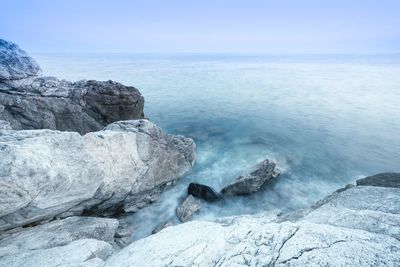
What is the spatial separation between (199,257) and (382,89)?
56.6 metres

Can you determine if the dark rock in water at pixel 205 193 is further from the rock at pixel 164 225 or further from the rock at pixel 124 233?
the rock at pixel 124 233

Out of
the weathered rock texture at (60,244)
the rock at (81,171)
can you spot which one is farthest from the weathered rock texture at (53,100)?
the weathered rock texture at (60,244)

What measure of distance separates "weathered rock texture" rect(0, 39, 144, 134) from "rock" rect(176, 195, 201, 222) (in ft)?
26.9

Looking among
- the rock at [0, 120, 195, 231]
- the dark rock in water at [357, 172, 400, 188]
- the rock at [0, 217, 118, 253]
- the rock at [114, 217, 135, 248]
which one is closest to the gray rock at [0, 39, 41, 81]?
the rock at [0, 120, 195, 231]

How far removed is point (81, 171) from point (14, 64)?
12.1m

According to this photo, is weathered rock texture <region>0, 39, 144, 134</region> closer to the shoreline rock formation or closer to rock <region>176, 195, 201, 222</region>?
rock <region>176, 195, 201, 222</region>

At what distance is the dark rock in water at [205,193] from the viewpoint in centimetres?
1638

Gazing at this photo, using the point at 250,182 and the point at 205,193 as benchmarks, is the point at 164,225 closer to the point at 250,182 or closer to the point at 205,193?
the point at 205,193

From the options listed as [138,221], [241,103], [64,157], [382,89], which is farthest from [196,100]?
[382,89]

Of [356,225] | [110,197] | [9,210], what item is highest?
[356,225]

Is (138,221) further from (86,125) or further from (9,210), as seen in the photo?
(86,125)

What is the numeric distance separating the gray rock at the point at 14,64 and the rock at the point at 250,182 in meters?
15.3

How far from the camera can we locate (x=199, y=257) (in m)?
6.93

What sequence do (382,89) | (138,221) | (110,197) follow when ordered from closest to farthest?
1. (110,197)
2. (138,221)
3. (382,89)
